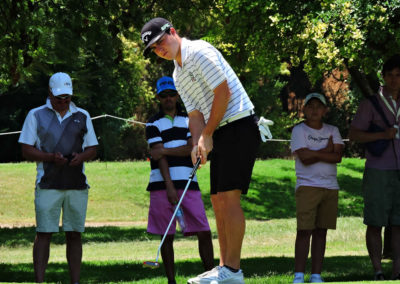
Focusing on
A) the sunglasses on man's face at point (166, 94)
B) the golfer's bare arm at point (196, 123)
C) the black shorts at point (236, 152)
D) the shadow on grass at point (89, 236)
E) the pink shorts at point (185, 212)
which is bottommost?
the shadow on grass at point (89, 236)

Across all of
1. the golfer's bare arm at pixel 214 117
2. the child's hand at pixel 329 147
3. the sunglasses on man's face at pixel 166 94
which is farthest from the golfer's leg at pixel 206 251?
the golfer's bare arm at pixel 214 117

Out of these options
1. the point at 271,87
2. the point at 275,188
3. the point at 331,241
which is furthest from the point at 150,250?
the point at 271,87

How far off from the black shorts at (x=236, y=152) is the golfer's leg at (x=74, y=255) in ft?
8.14

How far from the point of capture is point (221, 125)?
579cm

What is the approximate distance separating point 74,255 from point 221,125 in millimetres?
2732

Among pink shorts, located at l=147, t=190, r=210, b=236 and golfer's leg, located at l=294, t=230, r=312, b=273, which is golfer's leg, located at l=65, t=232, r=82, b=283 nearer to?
pink shorts, located at l=147, t=190, r=210, b=236

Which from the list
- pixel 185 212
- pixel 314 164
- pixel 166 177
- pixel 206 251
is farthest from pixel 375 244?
pixel 166 177

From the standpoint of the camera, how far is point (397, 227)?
788cm

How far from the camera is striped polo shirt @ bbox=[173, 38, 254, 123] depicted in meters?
5.61

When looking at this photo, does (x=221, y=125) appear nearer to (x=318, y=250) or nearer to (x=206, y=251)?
(x=206, y=251)

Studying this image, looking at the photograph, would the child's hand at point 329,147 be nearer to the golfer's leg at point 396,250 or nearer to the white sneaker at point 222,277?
the golfer's leg at point 396,250

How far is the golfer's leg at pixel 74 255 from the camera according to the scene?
25.3 ft

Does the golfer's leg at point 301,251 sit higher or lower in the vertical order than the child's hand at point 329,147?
lower

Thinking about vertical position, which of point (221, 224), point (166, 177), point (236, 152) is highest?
point (236, 152)
